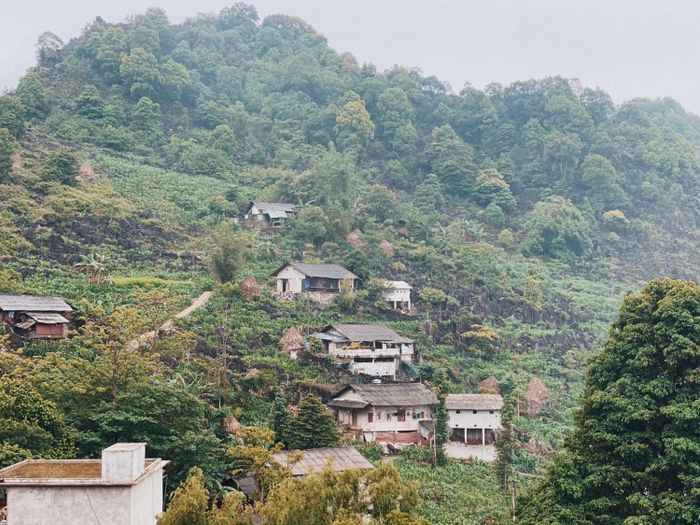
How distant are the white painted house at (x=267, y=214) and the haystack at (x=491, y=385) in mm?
22904

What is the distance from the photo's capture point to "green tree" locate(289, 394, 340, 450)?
3312cm

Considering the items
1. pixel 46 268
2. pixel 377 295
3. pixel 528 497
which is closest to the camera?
pixel 528 497

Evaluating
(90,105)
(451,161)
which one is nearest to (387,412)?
(451,161)

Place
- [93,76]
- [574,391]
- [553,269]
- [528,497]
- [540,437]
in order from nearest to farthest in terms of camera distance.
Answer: [528,497], [540,437], [574,391], [553,269], [93,76]

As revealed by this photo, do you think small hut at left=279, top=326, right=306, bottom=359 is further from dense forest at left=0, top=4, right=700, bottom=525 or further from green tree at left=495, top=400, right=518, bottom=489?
green tree at left=495, top=400, right=518, bottom=489

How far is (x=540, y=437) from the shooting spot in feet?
140

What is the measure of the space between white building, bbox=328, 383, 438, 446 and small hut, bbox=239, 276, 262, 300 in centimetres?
1089

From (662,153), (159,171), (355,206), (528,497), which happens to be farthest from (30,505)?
(662,153)

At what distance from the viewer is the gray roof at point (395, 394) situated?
39.5 metres

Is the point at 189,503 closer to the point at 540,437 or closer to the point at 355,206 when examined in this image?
the point at 540,437

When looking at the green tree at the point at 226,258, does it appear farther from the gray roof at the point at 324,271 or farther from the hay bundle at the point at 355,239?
the hay bundle at the point at 355,239

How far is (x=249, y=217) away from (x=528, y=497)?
43.9 m

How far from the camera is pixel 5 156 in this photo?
57.0 meters

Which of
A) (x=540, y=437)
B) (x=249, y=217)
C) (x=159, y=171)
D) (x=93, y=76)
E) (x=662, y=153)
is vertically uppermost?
(x=93, y=76)
